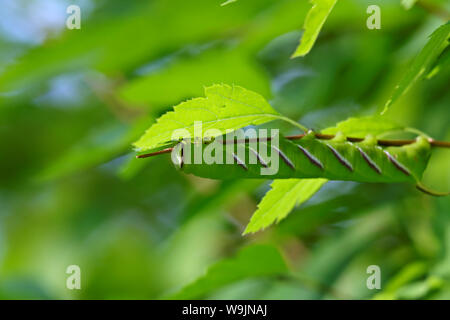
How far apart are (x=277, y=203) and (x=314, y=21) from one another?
8.4 inches

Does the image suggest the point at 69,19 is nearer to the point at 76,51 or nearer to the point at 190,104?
the point at 76,51

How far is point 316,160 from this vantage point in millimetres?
700

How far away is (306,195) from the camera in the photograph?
72cm

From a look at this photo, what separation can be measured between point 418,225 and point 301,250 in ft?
1.29

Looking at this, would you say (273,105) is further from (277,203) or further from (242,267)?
(277,203)

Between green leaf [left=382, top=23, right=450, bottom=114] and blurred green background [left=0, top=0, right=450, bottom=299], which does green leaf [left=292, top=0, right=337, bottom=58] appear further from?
blurred green background [left=0, top=0, right=450, bottom=299]

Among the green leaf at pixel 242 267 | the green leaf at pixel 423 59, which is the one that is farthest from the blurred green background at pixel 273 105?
the green leaf at pixel 423 59

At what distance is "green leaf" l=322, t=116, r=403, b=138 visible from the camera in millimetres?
712

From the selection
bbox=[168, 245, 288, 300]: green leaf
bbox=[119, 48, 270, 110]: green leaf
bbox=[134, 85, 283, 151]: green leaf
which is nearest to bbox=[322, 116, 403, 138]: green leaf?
bbox=[134, 85, 283, 151]: green leaf

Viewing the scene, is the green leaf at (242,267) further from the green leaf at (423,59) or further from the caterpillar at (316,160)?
the green leaf at (423,59)

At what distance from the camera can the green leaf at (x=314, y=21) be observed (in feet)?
1.86

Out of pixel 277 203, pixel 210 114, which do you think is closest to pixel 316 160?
pixel 277 203

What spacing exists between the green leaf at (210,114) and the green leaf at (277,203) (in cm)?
11

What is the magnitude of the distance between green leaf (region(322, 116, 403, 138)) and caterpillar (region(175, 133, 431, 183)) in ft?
0.05
